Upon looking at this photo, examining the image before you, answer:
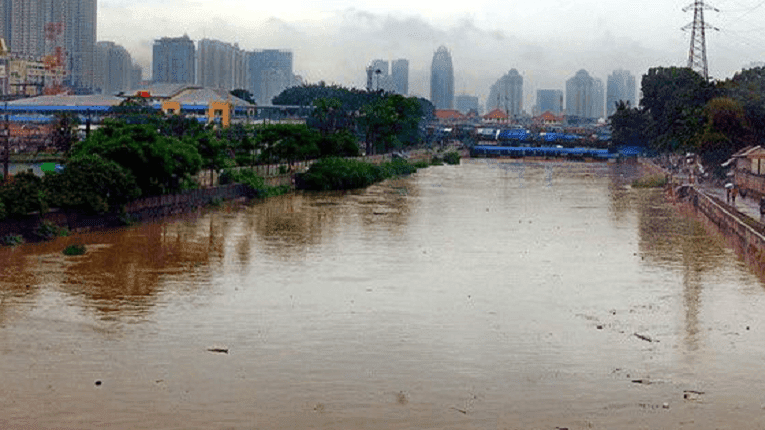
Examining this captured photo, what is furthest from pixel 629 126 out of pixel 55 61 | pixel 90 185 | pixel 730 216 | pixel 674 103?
pixel 90 185

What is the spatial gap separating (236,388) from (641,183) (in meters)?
41.1

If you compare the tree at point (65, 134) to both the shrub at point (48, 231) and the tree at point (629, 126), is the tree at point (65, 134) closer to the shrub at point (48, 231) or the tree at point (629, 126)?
the shrub at point (48, 231)

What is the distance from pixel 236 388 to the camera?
11.5m

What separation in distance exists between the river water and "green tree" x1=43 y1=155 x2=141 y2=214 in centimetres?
76

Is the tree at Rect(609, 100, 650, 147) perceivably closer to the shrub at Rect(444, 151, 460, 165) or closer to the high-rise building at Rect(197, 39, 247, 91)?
the shrub at Rect(444, 151, 460, 165)

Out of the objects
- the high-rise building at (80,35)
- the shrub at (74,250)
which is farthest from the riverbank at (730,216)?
the high-rise building at (80,35)

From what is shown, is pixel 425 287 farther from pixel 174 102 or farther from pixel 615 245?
pixel 174 102

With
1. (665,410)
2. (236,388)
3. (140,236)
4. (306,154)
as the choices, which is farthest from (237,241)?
(306,154)

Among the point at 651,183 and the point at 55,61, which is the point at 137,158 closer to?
the point at 651,183

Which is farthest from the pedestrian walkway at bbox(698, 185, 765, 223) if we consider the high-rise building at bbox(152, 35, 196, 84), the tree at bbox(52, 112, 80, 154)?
the high-rise building at bbox(152, 35, 196, 84)

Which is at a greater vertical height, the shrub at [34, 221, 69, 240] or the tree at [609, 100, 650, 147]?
the tree at [609, 100, 650, 147]

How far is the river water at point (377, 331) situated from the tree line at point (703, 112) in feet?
65.9

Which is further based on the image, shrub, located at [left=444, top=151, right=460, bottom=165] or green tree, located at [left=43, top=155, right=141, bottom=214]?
shrub, located at [left=444, top=151, right=460, bottom=165]

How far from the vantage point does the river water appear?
429 inches
